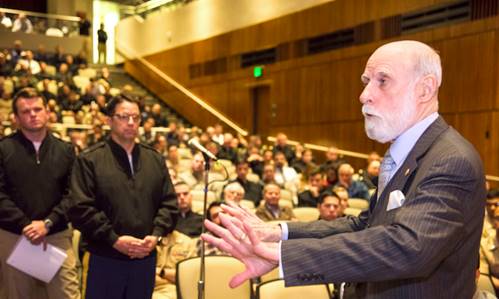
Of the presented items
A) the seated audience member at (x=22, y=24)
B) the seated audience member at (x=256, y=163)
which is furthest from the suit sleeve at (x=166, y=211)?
the seated audience member at (x=22, y=24)

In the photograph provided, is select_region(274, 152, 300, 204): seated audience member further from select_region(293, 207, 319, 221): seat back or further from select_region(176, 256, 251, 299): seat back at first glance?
select_region(176, 256, 251, 299): seat back

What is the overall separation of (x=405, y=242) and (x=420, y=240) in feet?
0.12

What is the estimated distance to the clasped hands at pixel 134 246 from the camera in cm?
317

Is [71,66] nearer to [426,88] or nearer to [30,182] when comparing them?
[30,182]

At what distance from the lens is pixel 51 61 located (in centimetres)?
1454

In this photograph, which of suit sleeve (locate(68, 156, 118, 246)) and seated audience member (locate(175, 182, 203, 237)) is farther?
seated audience member (locate(175, 182, 203, 237))

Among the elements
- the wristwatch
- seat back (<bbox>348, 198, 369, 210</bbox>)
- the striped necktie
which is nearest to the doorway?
seat back (<bbox>348, 198, 369, 210</bbox>)

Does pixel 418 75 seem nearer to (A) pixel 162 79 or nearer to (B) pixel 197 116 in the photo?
(B) pixel 197 116

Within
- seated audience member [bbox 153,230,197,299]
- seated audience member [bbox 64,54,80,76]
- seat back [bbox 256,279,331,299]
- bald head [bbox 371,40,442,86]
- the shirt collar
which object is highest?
seated audience member [bbox 64,54,80,76]

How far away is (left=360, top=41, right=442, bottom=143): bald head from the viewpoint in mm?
1493

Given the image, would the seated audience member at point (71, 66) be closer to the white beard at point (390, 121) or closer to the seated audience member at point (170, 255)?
the seated audience member at point (170, 255)

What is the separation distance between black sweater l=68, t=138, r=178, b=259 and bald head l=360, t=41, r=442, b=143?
207 centimetres

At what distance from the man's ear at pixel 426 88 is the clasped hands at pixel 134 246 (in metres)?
2.13

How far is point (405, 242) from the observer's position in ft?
4.11
